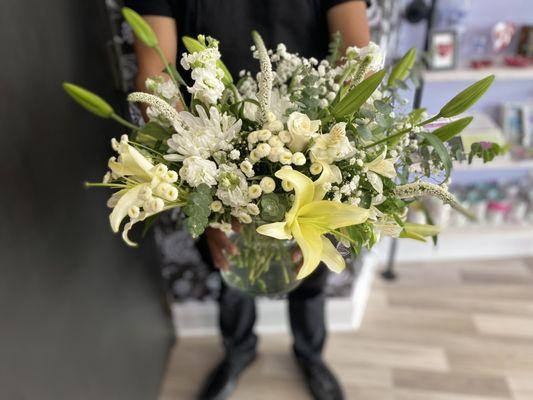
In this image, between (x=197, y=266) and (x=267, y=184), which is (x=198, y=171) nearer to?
(x=267, y=184)

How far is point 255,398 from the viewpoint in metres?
1.61

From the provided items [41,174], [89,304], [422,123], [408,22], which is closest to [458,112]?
[422,123]

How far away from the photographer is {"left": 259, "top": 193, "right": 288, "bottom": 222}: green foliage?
2.16 feet

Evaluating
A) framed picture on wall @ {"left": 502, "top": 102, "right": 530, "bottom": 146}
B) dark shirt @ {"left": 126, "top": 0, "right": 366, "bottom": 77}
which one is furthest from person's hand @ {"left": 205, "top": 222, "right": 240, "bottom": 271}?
framed picture on wall @ {"left": 502, "top": 102, "right": 530, "bottom": 146}

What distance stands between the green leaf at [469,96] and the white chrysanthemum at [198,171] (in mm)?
393

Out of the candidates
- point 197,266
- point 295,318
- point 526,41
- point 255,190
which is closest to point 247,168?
point 255,190

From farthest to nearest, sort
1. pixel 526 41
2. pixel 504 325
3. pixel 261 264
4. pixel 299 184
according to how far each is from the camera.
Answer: pixel 504 325 → pixel 526 41 → pixel 261 264 → pixel 299 184

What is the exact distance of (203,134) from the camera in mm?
648

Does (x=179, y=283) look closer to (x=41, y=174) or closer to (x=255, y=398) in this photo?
(x=255, y=398)

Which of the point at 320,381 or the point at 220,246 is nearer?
the point at 220,246

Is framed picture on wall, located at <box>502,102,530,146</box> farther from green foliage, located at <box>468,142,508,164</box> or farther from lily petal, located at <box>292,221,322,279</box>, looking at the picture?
lily petal, located at <box>292,221,322,279</box>

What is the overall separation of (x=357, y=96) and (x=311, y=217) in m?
0.19

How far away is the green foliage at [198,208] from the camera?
638mm

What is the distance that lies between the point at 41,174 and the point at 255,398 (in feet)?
3.69
